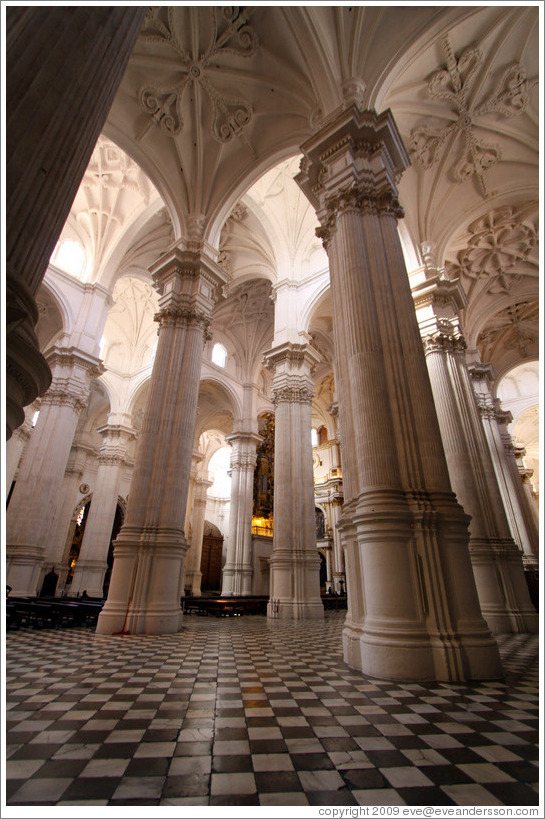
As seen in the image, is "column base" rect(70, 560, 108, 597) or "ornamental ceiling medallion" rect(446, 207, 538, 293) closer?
"ornamental ceiling medallion" rect(446, 207, 538, 293)

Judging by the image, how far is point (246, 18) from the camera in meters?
8.85

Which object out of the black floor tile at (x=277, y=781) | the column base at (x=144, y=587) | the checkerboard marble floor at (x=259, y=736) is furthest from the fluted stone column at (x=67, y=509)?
the black floor tile at (x=277, y=781)

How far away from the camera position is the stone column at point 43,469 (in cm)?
1126

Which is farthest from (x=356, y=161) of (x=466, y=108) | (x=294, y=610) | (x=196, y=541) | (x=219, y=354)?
(x=196, y=541)

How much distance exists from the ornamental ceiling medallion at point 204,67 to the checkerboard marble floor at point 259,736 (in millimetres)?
11682

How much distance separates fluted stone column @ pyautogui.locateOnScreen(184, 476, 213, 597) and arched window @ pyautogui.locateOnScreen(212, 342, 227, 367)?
8.39 meters

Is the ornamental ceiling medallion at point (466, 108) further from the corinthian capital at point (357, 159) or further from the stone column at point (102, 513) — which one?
the stone column at point (102, 513)

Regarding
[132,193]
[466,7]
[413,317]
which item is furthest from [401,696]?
[132,193]

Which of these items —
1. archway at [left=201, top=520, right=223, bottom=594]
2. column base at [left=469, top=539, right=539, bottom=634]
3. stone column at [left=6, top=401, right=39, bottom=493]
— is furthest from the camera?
archway at [left=201, top=520, right=223, bottom=594]

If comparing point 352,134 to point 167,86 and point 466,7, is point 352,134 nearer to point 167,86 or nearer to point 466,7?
point 466,7

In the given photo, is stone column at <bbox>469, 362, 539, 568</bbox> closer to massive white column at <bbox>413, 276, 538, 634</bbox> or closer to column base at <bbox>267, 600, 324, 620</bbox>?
massive white column at <bbox>413, 276, 538, 634</bbox>

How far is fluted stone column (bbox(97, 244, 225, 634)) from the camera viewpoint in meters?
7.42

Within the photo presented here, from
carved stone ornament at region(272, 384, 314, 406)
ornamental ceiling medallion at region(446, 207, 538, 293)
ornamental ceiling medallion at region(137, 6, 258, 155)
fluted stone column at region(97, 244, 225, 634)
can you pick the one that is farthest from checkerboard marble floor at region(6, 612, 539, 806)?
ornamental ceiling medallion at region(446, 207, 538, 293)

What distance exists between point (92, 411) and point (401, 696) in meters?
23.3
